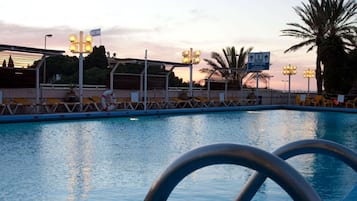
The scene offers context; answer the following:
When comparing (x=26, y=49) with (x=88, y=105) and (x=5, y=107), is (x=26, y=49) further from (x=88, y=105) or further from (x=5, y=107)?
(x=88, y=105)

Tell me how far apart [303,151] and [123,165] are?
5.76m

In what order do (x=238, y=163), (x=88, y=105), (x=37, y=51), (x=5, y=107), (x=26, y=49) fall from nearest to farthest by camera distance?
(x=238, y=163)
(x=26, y=49)
(x=37, y=51)
(x=5, y=107)
(x=88, y=105)

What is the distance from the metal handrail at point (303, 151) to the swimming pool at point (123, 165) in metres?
3.49

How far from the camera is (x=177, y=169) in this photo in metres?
1.56

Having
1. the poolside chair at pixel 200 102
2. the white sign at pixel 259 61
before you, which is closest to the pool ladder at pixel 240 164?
the poolside chair at pixel 200 102

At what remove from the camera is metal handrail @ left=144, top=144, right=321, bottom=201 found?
1466 mm

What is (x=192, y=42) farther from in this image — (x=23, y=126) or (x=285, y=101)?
(x=23, y=126)

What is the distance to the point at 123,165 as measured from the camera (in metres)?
7.75

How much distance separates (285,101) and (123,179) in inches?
1065

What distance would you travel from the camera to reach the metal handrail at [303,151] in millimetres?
2199

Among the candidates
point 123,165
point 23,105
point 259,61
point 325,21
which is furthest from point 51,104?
point 325,21

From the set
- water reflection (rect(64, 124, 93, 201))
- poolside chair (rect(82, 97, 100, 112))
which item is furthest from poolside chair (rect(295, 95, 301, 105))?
water reflection (rect(64, 124, 93, 201))

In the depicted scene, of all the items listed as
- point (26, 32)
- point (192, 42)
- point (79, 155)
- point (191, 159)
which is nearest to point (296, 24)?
point (192, 42)

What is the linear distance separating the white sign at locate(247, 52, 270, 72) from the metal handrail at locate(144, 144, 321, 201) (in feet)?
90.5
